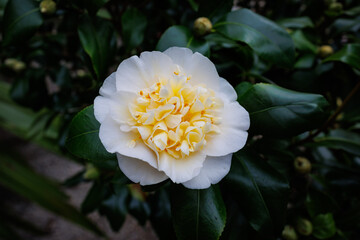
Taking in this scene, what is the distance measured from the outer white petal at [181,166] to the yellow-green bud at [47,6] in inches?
18.3

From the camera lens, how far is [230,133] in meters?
0.48

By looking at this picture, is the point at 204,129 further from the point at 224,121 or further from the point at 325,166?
the point at 325,166

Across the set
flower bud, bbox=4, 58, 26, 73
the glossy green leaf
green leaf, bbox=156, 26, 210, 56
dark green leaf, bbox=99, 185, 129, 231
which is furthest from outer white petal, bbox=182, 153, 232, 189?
the glossy green leaf

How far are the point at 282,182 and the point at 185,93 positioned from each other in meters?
0.28

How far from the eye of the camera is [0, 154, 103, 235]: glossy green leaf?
1439 millimetres

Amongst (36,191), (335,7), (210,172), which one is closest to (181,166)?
(210,172)

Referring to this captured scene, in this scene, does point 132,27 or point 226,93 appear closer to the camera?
point 226,93

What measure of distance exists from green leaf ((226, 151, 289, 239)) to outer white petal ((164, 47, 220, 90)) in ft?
0.60

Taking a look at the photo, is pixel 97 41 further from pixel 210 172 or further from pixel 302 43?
pixel 302 43

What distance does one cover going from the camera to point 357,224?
3.07 ft

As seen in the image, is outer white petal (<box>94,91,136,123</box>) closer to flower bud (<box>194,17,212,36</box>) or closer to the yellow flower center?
the yellow flower center

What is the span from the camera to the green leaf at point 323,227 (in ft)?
2.83

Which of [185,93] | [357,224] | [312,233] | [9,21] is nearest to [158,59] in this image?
[185,93]

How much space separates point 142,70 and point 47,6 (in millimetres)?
337
